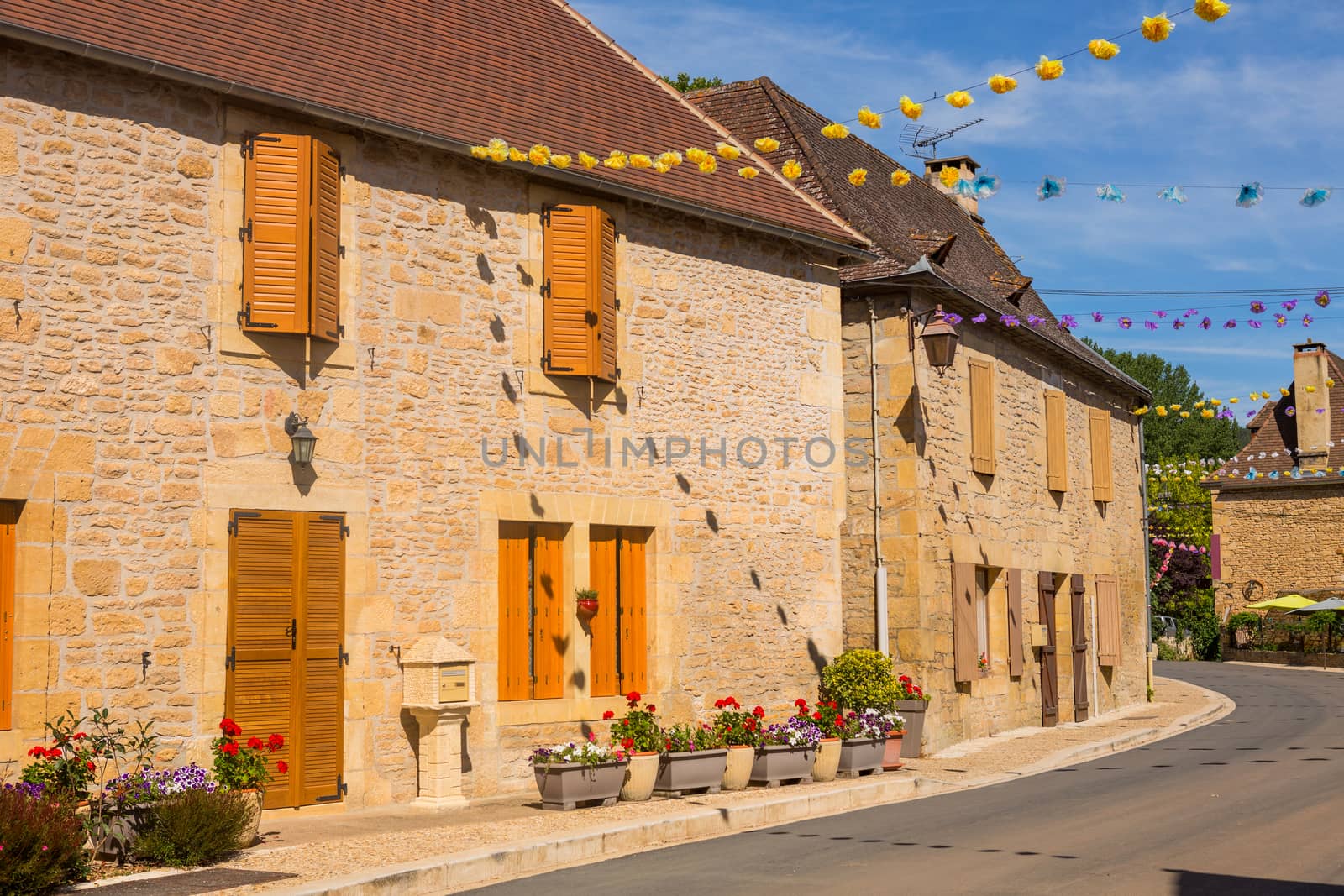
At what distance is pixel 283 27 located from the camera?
11.1 metres

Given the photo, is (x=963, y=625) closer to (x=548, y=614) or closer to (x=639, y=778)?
(x=548, y=614)

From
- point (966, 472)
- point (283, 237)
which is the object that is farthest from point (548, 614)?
point (966, 472)

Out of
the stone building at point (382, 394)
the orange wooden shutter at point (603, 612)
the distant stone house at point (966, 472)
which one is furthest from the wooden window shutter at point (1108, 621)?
the orange wooden shutter at point (603, 612)

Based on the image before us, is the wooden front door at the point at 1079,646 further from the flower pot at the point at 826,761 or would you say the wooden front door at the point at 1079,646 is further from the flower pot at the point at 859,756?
the flower pot at the point at 826,761

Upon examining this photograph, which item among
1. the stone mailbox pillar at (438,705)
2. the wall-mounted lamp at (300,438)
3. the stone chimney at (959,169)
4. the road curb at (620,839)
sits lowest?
the road curb at (620,839)

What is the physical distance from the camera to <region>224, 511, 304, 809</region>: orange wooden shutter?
32.1 feet

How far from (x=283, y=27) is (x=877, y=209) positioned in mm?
8950

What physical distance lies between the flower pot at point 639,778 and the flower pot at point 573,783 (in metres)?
0.22

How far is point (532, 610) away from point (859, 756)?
11.2ft

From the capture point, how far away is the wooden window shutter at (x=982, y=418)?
1714cm

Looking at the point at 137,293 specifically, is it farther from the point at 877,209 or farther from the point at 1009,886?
the point at 877,209

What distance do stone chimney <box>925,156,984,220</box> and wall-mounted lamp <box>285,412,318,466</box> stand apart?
15.8 m

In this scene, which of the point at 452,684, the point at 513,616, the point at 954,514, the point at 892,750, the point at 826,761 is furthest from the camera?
the point at 954,514

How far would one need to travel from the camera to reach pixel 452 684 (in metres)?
10.6
